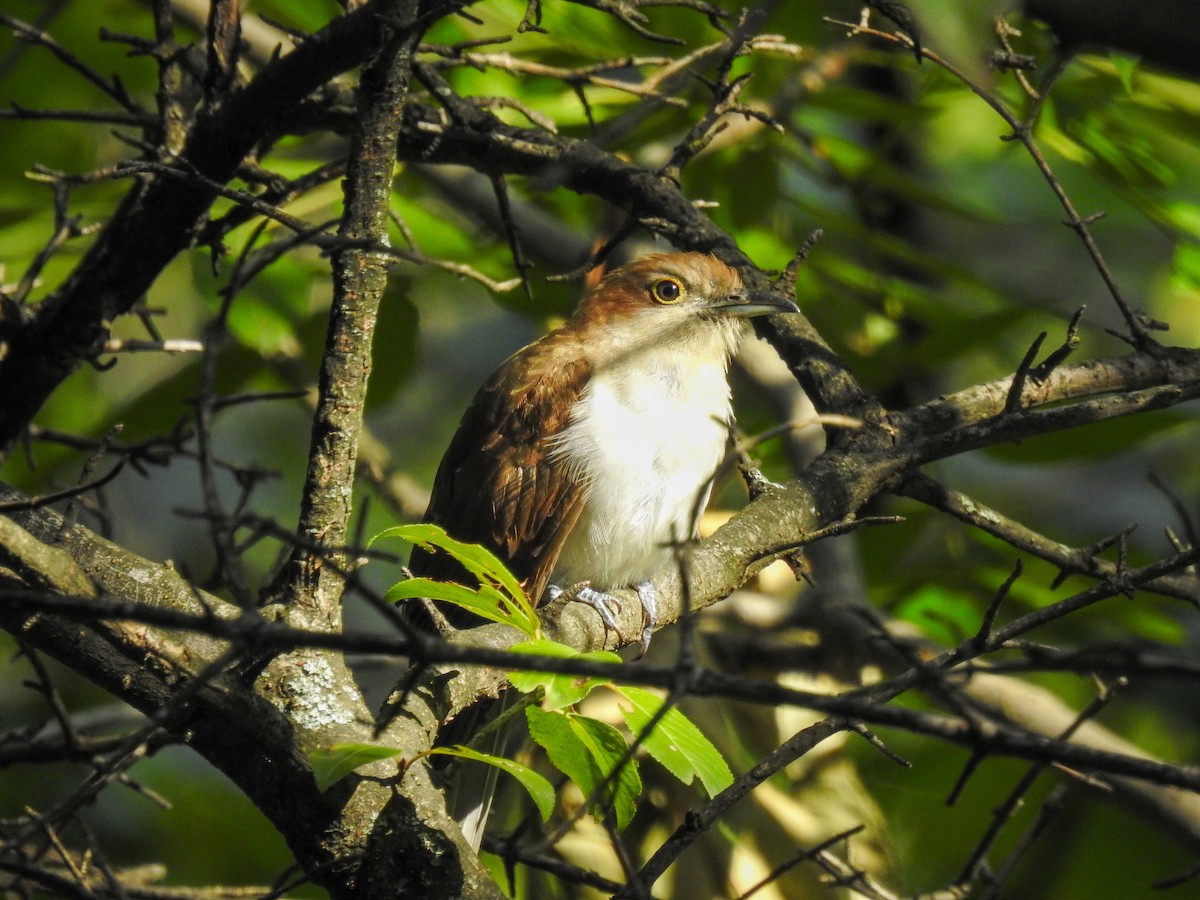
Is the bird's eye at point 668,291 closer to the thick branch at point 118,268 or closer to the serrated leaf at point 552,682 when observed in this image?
the thick branch at point 118,268

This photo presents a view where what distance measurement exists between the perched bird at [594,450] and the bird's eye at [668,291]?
0.41 ft

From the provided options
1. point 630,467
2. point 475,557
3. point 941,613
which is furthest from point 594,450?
point 475,557

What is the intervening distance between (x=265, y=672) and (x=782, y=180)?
11.7 ft

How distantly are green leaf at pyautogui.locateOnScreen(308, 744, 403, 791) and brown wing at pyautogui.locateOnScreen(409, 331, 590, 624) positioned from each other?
2116 mm

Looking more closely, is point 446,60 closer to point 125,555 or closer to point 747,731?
point 125,555

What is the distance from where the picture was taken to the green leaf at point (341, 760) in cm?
223

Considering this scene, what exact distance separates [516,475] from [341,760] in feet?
7.79

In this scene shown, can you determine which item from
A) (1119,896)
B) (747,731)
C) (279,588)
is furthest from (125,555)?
(1119,896)

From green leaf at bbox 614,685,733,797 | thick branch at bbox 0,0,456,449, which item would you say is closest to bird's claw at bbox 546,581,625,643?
green leaf at bbox 614,685,733,797

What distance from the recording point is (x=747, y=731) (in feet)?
17.1

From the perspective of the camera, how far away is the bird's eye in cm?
A: 522

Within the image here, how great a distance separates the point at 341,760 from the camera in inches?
89.0

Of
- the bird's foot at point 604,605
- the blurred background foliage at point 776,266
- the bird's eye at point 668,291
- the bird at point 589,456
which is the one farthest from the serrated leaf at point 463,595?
the bird's eye at point 668,291

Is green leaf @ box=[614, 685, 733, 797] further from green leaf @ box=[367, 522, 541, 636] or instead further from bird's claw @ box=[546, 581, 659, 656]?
bird's claw @ box=[546, 581, 659, 656]
